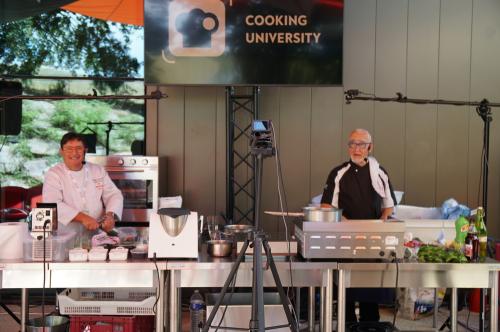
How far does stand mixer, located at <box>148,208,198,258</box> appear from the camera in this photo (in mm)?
3699

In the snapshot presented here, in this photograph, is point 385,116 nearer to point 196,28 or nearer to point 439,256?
point 196,28

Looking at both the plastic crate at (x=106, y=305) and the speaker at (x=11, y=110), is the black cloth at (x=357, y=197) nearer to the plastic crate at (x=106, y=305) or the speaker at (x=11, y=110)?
the plastic crate at (x=106, y=305)

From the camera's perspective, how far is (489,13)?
6645 mm

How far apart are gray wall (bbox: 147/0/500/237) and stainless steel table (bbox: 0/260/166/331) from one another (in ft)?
9.40

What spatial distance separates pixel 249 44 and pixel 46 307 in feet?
9.81

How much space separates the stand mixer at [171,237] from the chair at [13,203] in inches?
129

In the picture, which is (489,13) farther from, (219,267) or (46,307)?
(46,307)

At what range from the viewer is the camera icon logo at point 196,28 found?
5.81 meters

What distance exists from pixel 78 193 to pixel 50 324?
1.10 meters

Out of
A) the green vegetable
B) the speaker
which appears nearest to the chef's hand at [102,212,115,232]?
the speaker

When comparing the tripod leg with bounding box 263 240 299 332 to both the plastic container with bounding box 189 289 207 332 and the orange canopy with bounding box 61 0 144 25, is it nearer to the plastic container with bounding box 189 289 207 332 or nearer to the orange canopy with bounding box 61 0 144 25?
the plastic container with bounding box 189 289 207 332

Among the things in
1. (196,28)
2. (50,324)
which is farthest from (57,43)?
(50,324)

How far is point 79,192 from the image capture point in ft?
15.9

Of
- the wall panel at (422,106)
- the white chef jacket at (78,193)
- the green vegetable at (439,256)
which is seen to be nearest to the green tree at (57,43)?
the white chef jacket at (78,193)
